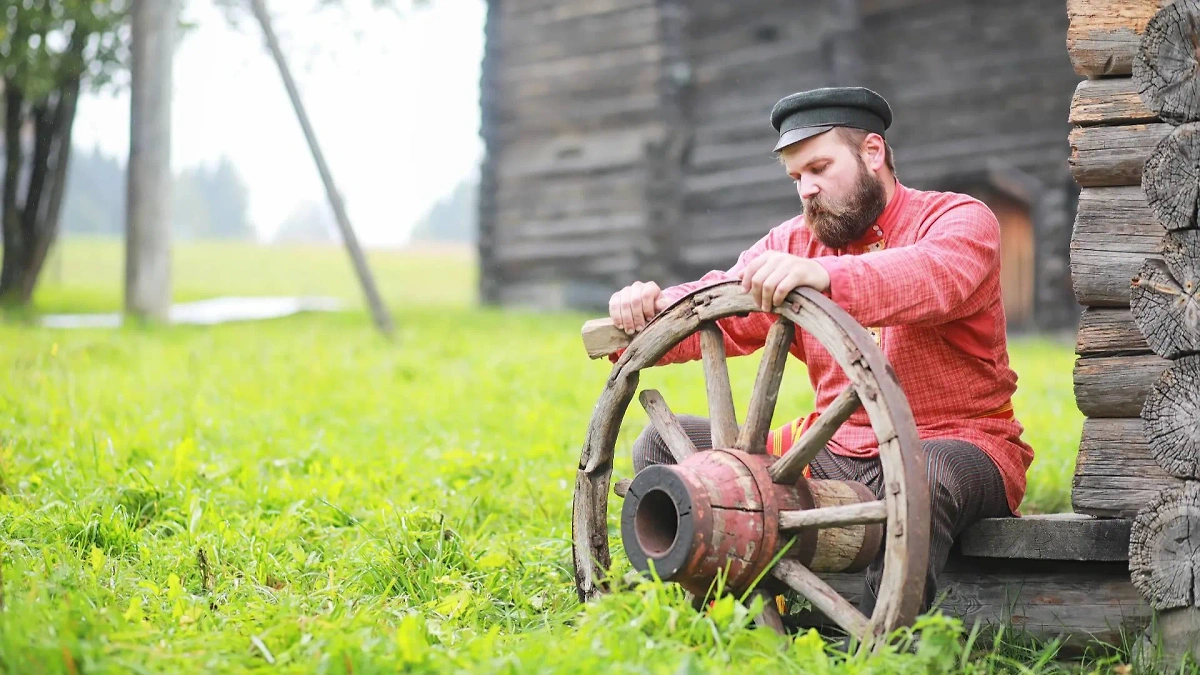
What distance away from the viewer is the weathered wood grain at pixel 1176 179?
8.58 feet

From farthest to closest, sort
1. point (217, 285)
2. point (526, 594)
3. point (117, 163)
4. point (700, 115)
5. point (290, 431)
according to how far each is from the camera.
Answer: point (117, 163) → point (217, 285) → point (700, 115) → point (290, 431) → point (526, 594)

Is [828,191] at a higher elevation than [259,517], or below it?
higher

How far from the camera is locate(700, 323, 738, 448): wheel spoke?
2826 millimetres

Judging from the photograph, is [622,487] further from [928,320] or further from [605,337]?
[928,320]

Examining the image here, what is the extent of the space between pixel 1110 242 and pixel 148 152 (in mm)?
10735

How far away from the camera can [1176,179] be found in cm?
264

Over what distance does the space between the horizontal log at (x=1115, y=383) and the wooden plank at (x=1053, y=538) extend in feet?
0.98

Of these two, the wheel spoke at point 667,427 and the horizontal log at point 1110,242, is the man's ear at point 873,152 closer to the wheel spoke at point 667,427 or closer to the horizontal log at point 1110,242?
the horizontal log at point 1110,242

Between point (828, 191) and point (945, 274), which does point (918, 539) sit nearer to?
point (945, 274)

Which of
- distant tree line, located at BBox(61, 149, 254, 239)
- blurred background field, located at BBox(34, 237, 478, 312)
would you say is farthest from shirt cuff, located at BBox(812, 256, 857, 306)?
distant tree line, located at BBox(61, 149, 254, 239)

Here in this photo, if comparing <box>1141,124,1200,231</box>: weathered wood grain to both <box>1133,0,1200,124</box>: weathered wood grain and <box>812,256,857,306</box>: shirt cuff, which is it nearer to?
<box>1133,0,1200,124</box>: weathered wood grain

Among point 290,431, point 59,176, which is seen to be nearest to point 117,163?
point 59,176

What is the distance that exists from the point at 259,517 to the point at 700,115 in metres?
10.0

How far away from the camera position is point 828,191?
2984 millimetres
